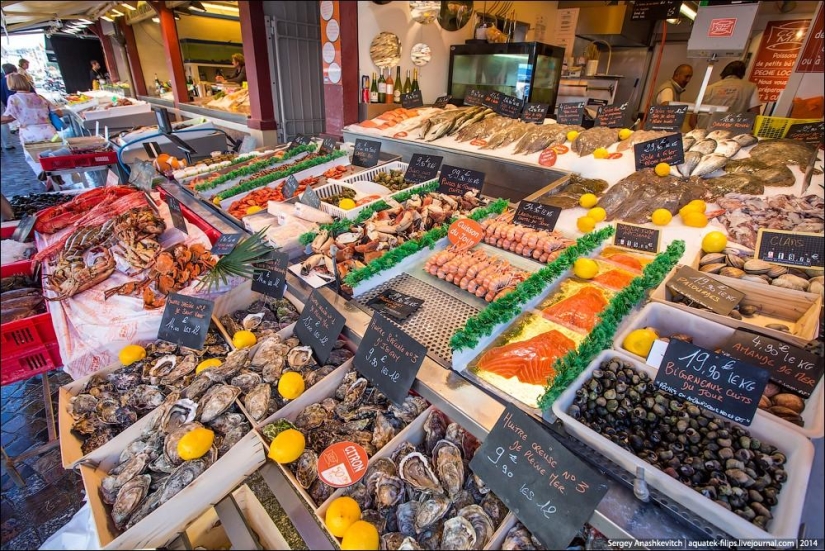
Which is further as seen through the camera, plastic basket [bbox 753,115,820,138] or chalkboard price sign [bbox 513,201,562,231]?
plastic basket [bbox 753,115,820,138]

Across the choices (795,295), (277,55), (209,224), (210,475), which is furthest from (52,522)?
(277,55)

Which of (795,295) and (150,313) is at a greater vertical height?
(795,295)

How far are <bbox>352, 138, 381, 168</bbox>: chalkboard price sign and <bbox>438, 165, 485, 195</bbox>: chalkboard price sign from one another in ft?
3.59

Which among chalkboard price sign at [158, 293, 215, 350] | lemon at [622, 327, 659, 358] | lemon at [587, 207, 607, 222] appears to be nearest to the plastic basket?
lemon at [587, 207, 607, 222]

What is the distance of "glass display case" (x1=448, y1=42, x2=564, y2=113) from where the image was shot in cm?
571

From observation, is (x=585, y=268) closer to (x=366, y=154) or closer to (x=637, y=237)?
(x=637, y=237)

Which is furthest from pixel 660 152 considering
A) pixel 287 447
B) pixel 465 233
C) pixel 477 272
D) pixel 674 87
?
pixel 674 87

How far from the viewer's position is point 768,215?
253 centimetres

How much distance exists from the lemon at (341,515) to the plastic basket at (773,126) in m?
4.77

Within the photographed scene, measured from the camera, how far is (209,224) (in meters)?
3.23

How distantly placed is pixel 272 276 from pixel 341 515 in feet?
4.66

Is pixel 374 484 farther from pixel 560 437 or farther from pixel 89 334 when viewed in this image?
pixel 89 334

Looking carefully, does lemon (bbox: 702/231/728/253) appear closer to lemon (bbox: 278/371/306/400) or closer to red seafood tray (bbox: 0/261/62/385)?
lemon (bbox: 278/371/306/400)

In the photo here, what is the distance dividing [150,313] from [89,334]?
0.30 meters
